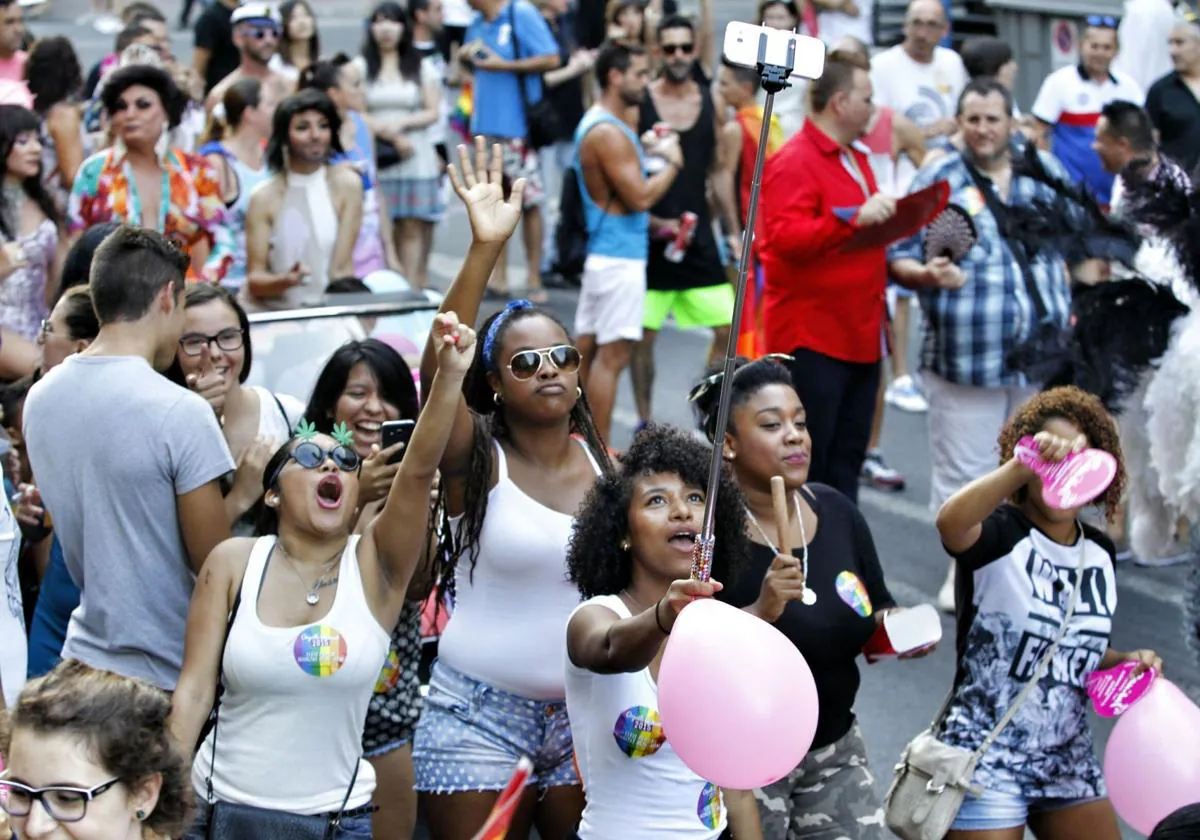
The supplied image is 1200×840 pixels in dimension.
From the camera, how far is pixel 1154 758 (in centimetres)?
442

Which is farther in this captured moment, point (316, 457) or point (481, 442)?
point (481, 442)

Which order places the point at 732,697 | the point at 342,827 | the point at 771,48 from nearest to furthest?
the point at 771,48 → the point at 732,697 → the point at 342,827

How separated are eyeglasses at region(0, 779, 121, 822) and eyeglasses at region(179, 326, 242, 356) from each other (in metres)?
2.15

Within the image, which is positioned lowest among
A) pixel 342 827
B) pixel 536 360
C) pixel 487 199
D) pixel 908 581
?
pixel 908 581

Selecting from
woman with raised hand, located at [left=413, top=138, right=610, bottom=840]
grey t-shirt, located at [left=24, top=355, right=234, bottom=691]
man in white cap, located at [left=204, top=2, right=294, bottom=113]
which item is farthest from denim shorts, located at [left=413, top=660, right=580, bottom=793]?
man in white cap, located at [left=204, top=2, right=294, bottom=113]

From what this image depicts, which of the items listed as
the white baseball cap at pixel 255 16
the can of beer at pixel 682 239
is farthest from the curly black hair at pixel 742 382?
the white baseball cap at pixel 255 16

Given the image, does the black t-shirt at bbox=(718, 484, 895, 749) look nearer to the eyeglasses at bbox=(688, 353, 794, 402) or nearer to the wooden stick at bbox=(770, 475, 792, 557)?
the wooden stick at bbox=(770, 475, 792, 557)

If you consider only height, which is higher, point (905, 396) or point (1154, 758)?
point (1154, 758)

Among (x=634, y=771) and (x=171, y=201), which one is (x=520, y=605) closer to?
(x=634, y=771)

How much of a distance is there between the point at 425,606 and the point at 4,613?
1141mm

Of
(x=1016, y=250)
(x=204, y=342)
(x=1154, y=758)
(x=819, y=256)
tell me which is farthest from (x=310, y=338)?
(x=1154, y=758)

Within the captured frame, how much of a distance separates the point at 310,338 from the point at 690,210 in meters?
3.23

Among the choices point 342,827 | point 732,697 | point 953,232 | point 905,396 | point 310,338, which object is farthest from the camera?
point 905,396

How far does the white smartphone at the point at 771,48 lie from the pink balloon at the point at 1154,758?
6.52 feet
